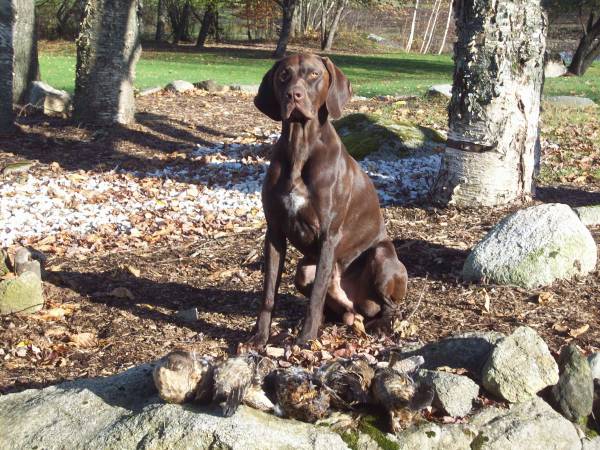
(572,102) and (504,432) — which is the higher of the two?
(572,102)

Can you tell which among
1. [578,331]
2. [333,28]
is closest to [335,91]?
[578,331]

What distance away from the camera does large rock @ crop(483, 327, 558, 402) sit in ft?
11.7

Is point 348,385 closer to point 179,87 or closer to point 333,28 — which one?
point 179,87

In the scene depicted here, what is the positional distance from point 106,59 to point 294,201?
26.9 feet

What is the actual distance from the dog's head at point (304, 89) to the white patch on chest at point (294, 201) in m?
0.43

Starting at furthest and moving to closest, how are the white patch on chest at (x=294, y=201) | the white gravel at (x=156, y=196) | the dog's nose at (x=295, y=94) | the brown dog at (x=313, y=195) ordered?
the white gravel at (x=156, y=196) → the white patch on chest at (x=294, y=201) → the brown dog at (x=313, y=195) → the dog's nose at (x=295, y=94)

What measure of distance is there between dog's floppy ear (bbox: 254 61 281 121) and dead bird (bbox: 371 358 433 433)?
1.92 metres

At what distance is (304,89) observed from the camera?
174 inches

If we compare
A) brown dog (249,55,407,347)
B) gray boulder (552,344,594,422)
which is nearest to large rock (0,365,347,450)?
gray boulder (552,344,594,422)

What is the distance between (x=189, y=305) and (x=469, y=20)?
3925mm

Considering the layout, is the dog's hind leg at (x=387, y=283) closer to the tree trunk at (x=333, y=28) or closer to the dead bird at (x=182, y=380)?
the dead bird at (x=182, y=380)

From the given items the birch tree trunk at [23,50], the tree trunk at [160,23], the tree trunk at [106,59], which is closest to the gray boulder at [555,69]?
the birch tree trunk at [23,50]

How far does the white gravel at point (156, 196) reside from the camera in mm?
7980

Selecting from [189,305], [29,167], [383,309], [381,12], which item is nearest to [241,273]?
[189,305]
